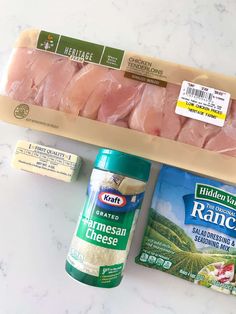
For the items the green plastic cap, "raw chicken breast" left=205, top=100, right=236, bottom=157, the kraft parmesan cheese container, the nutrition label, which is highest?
the nutrition label

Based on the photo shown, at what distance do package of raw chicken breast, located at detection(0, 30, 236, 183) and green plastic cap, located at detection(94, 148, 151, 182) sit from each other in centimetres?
7

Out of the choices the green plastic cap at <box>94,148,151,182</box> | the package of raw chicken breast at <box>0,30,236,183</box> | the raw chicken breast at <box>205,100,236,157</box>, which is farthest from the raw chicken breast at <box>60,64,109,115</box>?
the raw chicken breast at <box>205,100,236,157</box>

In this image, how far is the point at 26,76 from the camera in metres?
0.74

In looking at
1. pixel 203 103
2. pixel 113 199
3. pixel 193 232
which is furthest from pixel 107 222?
pixel 203 103

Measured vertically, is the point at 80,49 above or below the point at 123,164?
above

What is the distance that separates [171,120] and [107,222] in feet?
0.75

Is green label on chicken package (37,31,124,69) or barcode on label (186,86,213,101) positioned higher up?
green label on chicken package (37,31,124,69)

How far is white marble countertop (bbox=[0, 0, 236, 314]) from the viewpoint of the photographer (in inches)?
27.8

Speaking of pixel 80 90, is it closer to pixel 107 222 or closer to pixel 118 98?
pixel 118 98

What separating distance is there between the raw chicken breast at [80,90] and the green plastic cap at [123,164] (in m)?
0.13

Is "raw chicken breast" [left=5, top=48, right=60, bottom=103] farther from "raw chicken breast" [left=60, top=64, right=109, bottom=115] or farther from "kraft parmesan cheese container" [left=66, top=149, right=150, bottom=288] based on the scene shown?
"kraft parmesan cheese container" [left=66, top=149, right=150, bottom=288]

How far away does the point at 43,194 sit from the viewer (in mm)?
746

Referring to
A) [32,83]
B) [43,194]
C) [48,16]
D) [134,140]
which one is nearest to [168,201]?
[134,140]

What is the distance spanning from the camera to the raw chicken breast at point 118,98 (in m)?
0.73
